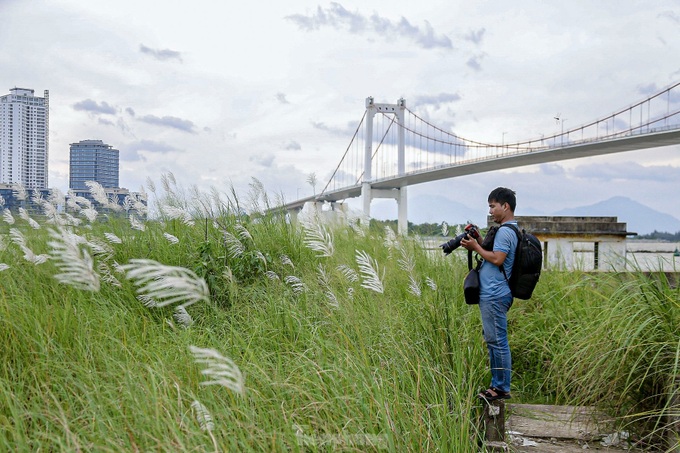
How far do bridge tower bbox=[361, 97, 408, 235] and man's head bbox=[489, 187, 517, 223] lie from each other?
97.9 ft

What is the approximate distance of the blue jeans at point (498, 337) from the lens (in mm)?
3551

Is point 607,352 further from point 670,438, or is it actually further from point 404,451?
point 404,451

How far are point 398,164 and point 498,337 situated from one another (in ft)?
136

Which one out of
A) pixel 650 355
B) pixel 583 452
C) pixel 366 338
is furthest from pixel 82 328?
pixel 650 355

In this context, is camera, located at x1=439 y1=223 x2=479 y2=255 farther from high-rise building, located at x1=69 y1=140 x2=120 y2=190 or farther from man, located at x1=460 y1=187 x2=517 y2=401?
high-rise building, located at x1=69 y1=140 x2=120 y2=190

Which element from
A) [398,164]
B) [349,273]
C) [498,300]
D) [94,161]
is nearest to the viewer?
[498,300]

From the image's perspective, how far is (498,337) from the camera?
141 inches

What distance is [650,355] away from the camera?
3355 mm

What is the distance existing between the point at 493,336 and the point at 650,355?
0.91 meters

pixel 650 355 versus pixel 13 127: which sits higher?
pixel 13 127

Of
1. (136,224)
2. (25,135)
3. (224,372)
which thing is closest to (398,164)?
(25,135)

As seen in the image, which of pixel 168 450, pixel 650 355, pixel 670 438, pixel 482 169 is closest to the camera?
pixel 168 450

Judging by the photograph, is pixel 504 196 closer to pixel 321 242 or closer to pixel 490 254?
pixel 490 254

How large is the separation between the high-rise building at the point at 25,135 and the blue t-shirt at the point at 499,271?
19.0 m
